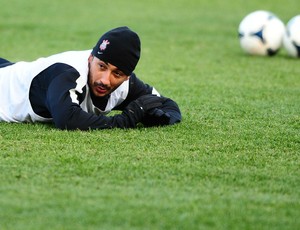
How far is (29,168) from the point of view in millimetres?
4500

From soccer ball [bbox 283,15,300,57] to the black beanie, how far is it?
536 cm

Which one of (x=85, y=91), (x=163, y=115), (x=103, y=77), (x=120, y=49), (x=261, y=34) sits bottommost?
(x=261, y=34)

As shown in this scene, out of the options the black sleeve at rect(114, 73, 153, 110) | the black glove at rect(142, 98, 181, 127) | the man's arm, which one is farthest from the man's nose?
the black sleeve at rect(114, 73, 153, 110)

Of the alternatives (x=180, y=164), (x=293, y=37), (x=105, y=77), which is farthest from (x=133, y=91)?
(x=293, y=37)

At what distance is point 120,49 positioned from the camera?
553 centimetres

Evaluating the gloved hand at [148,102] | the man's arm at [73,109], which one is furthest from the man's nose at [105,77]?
the gloved hand at [148,102]

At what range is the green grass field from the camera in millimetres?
3725

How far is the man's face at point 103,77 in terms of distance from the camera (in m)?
5.53

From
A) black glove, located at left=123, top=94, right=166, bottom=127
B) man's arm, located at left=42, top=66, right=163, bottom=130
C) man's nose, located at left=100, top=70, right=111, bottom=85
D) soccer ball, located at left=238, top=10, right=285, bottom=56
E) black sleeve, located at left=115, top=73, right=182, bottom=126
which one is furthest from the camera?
soccer ball, located at left=238, top=10, right=285, bottom=56

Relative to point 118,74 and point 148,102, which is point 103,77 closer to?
point 118,74

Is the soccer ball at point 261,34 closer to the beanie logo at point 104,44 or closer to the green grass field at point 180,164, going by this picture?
the green grass field at point 180,164

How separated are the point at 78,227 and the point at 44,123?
8.15 feet

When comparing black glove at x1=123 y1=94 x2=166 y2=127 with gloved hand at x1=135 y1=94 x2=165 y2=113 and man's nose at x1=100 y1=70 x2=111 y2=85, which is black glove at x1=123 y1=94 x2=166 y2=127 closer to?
gloved hand at x1=135 y1=94 x2=165 y2=113

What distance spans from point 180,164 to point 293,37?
6.31 metres
